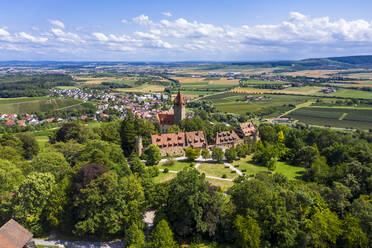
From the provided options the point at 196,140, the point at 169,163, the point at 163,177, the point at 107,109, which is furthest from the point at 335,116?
the point at 107,109

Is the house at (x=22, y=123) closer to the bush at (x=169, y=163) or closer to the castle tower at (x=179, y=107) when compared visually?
the castle tower at (x=179, y=107)

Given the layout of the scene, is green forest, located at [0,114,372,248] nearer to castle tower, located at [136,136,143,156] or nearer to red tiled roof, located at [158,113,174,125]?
castle tower, located at [136,136,143,156]

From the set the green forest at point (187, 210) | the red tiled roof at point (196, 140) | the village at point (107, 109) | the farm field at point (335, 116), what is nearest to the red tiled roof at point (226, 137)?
the red tiled roof at point (196, 140)

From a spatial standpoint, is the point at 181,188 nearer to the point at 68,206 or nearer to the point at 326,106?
the point at 68,206

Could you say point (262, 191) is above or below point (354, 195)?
A: above

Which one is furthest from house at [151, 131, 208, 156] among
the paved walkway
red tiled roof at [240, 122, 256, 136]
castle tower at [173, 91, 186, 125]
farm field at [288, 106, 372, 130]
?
farm field at [288, 106, 372, 130]

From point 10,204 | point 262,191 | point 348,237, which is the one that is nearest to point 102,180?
point 10,204
